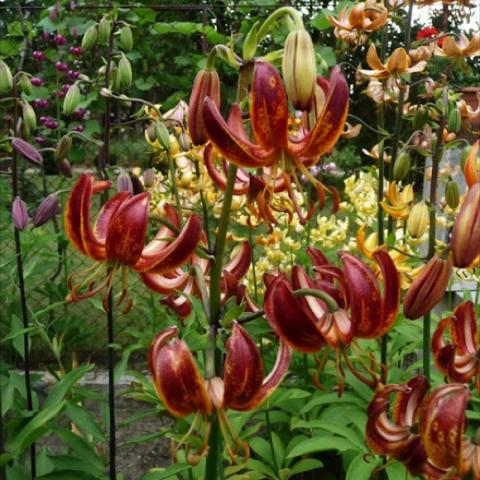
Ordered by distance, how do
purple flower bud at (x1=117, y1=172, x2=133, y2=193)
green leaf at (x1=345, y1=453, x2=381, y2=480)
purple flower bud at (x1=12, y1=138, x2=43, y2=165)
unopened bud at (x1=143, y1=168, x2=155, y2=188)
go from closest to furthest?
purple flower bud at (x1=117, y1=172, x2=133, y2=193) → purple flower bud at (x1=12, y1=138, x2=43, y2=165) → green leaf at (x1=345, y1=453, x2=381, y2=480) → unopened bud at (x1=143, y1=168, x2=155, y2=188)

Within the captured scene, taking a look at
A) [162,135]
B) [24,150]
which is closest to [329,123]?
[162,135]

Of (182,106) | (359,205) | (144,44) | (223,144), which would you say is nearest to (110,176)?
(182,106)

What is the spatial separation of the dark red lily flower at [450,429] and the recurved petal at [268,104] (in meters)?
0.29

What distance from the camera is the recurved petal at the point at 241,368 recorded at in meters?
0.67

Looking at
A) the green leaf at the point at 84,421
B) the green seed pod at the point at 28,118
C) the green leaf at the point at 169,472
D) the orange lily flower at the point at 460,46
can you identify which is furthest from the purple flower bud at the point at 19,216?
the orange lily flower at the point at 460,46

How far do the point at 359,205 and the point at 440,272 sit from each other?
145 cm

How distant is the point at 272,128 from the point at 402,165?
867 mm

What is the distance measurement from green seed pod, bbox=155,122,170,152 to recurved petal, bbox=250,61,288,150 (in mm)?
607

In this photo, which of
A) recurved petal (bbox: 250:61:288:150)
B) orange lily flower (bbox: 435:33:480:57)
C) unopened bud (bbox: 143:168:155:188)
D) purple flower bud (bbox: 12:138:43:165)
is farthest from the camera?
orange lily flower (bbox: 435:33:480:57)

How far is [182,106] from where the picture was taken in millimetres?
1535

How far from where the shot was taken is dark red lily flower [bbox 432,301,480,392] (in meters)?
0.80

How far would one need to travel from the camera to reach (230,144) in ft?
2.18

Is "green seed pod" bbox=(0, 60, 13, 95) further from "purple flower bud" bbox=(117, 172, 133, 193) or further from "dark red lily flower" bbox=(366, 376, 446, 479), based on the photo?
"dark red lily flower" bbox=(366, 376, 446, 479)

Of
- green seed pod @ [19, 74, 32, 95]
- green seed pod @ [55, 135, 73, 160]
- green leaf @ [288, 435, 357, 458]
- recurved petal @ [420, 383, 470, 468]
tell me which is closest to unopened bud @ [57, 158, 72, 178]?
green seed pod @ [55, 135, 73, 160]
